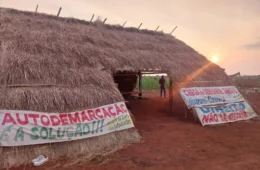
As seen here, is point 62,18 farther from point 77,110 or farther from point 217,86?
point 217,86

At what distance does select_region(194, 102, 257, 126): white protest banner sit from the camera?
31.2 feet

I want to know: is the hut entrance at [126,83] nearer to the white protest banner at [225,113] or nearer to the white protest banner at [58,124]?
the white protest banner at [225,113]

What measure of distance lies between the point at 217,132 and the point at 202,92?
6.51ft

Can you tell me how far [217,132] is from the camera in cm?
859

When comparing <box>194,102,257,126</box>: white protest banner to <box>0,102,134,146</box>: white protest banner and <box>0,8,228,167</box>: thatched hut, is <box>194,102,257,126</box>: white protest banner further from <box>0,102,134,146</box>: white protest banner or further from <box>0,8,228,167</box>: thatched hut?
<box>0,102,134,146</box>: white protest banner

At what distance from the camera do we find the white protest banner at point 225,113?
9500 mm

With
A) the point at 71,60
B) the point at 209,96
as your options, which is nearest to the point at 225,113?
the point at 209,96

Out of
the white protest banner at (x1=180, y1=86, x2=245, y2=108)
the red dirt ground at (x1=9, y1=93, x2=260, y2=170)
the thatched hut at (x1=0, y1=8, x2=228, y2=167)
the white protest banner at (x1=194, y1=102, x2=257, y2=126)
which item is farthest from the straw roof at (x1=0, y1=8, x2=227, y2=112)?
the red dirt ground at (x1=9, y1=93, x2=260, y2=170)

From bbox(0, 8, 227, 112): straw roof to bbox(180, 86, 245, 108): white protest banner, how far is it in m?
0.60

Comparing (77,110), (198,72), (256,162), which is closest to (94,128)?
(77,110)

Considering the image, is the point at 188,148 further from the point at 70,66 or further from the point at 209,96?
the point at 70,66

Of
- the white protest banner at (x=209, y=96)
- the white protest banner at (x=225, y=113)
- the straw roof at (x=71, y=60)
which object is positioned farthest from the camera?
the white protest banner at (x=209, y=96)

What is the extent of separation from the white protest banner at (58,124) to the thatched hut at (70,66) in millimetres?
136

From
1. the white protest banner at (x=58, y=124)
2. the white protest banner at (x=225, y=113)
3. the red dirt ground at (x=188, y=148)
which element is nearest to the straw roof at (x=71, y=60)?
the white protest banner at (x=58, y=124)
